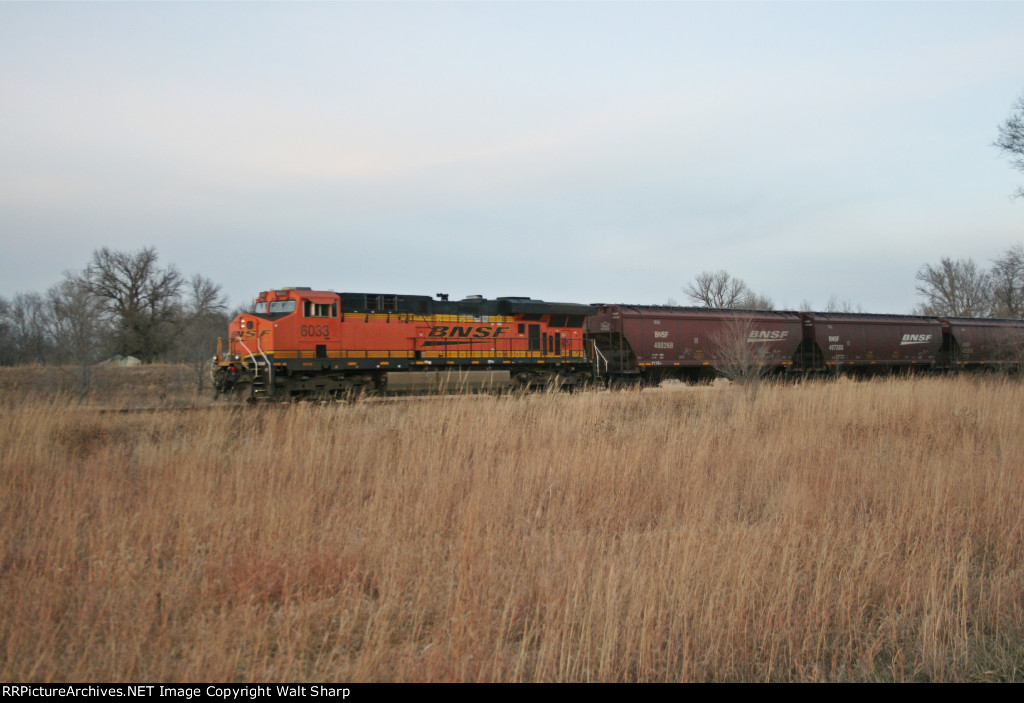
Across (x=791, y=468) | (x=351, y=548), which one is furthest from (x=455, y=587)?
(x=791, y=468)

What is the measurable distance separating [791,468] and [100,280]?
53.8m

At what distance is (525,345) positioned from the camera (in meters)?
20.4

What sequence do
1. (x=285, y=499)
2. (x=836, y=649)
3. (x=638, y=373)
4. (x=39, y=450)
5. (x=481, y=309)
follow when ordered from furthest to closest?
(x=638, y=373)
(x=481, y=309)
(x=39, y=450)
(x=285, y=499)
(x=836, y=649)

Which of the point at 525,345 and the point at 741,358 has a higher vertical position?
the point at 525,345

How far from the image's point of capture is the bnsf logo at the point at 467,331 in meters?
18.7

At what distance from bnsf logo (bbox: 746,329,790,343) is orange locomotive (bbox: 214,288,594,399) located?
662 centimetres

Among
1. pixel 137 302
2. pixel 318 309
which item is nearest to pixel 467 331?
pixel 318 309

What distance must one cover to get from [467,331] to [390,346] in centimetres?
255

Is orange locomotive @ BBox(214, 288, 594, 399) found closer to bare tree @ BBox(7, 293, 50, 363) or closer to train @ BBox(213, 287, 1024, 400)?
train @ BBox(213, 287, 1024, 400)

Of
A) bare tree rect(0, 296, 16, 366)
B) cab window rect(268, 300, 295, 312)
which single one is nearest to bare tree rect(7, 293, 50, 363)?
bare tree rect(0, 296, 16, 366)

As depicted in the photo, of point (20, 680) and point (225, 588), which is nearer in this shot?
point (20, 680)

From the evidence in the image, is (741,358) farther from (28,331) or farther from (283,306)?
(28,331)

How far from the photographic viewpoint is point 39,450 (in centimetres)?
707

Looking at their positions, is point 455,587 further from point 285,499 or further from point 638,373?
point 638,373
